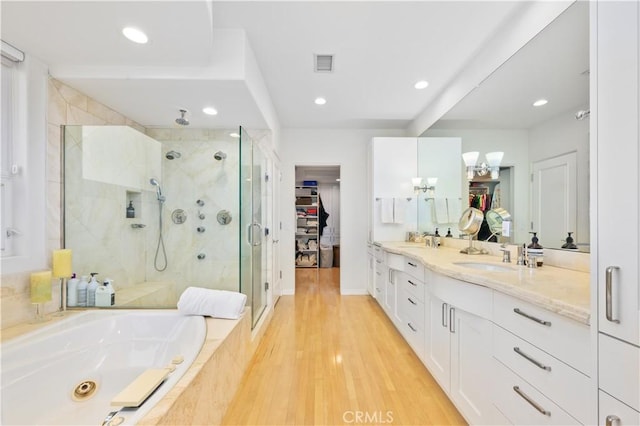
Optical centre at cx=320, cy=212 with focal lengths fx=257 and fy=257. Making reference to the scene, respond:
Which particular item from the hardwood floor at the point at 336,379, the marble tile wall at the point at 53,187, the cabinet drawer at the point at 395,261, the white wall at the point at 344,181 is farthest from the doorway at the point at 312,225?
the marble tile wall at the point at 53,187

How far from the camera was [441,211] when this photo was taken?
10.3ft

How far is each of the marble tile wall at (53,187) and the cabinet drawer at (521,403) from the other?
9.05 feet

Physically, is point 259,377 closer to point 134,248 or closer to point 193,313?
point 193,313

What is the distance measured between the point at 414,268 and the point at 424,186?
1.58 meters

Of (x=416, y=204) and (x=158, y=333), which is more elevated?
(x=416, y=204)

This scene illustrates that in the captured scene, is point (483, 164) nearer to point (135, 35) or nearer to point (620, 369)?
point (620, 369)

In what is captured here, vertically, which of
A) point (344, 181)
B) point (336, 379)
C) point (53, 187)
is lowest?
point (336, 379)

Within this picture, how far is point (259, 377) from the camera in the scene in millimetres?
1923

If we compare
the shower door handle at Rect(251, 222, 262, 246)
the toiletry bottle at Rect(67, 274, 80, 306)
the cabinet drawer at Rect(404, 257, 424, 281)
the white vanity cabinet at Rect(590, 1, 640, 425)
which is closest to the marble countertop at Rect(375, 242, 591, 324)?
the white vanity cabinet at Rect(590, 1, 640, 425)

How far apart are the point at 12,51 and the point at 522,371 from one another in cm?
326

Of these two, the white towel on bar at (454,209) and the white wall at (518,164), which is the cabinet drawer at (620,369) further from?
the white towel on bar at (454,209)

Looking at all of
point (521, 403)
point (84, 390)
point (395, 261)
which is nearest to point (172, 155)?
point (84, 390)

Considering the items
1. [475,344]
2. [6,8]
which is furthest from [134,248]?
[475,344]

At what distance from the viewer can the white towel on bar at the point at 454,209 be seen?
2.72 metres
